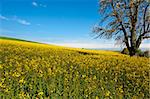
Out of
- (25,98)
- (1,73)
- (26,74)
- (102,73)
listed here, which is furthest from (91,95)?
(102,73)

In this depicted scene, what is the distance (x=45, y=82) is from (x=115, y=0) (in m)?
25.9

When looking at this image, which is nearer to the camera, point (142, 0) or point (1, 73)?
point (1, 73)

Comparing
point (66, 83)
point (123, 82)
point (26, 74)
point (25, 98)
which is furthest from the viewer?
point (123, 82)

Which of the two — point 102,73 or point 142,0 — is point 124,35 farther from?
point 102,73

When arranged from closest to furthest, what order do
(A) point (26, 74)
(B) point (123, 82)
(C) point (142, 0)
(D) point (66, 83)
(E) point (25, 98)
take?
(E) point (25, 98) → (D) point (66, 83) → (A) point (26, 74) → (B) point (123, 82) → (C) point (142, 0)

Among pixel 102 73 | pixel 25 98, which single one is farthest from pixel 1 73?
pixel 102 73

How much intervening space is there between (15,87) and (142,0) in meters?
27.2

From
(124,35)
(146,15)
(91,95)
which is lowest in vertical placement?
(91,95)

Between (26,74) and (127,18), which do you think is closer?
(26,74)

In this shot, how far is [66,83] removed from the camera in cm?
983

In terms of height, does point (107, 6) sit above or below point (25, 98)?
above

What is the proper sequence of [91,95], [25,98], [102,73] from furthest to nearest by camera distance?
[102,73], [91,95], [25,98]

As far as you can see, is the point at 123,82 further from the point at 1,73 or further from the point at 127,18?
the point at 127,18

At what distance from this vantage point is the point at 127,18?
3444 cm
